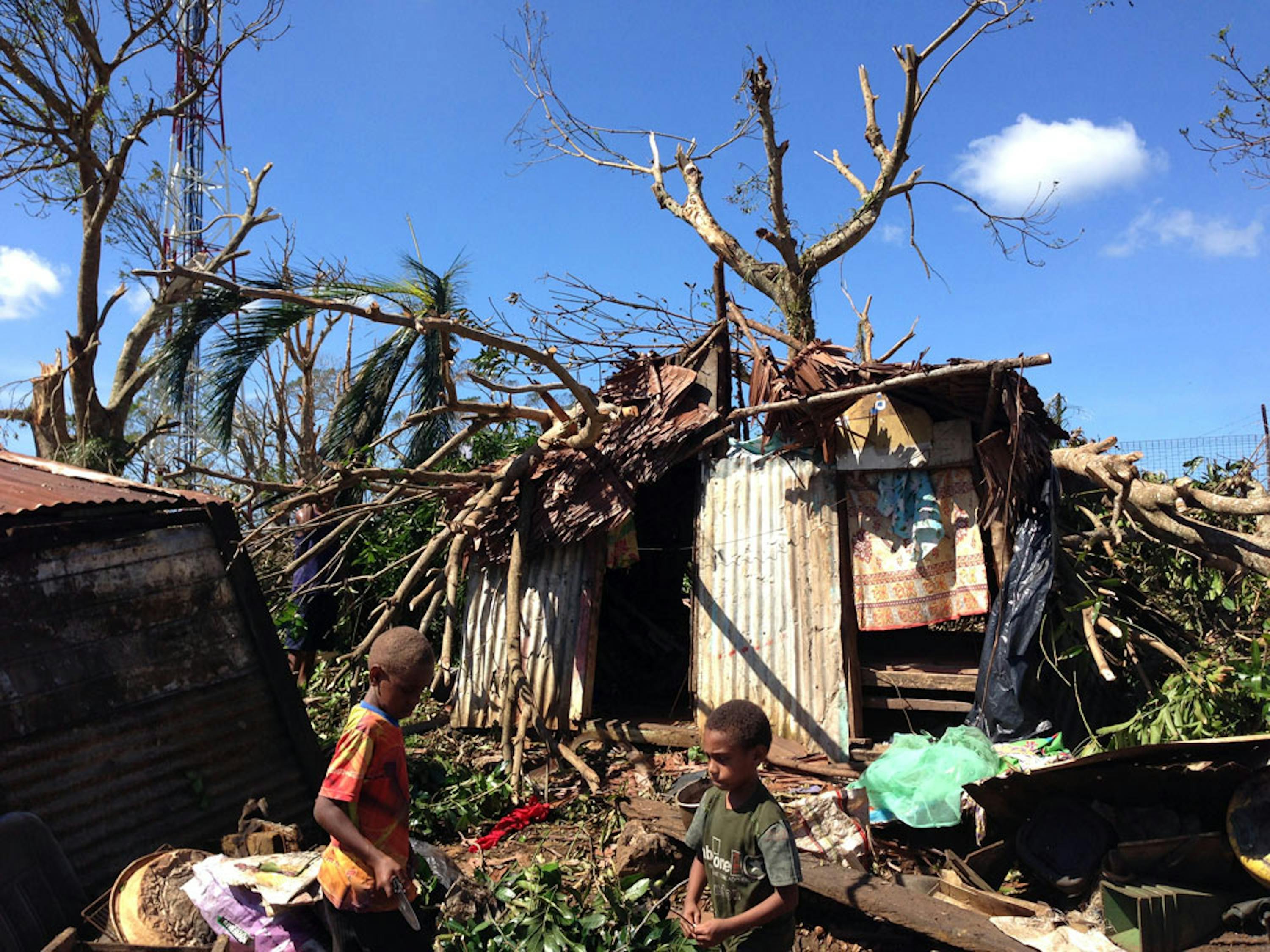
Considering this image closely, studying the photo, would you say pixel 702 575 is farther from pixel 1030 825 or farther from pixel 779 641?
pixel 1030 825

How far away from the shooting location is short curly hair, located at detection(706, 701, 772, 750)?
2.87 m

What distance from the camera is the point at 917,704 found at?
6.34 metres

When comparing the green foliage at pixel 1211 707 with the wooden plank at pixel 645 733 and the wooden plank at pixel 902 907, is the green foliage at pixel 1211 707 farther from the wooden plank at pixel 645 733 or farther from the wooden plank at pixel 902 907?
the wooden plank at pixel 645 733

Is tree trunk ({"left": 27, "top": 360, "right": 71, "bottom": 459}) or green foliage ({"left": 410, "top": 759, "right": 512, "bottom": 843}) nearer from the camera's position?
green foliage ({"left": 410, "top": 759, "right": 512, "bottom": 843})

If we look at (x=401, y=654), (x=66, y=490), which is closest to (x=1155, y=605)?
(x=401, y=654)

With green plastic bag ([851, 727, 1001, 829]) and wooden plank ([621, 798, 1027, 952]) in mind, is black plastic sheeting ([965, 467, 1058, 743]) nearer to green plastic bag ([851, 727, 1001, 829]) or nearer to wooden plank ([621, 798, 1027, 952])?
green plastic bag ([851, 727, 1001, 829])

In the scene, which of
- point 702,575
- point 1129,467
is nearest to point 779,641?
point 702,575

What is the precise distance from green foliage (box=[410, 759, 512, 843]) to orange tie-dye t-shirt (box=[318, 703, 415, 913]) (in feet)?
9.56

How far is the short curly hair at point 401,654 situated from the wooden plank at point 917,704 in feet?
14.3

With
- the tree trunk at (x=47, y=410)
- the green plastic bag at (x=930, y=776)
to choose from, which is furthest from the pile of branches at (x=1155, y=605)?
the tree trunk at (x=47, y=410)

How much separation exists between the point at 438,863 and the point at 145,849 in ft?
5.70

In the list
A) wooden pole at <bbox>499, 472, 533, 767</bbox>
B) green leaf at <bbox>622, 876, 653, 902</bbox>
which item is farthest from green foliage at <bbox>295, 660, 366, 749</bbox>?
green leaf at <bbox>622, 876, 653, 902</bbox>

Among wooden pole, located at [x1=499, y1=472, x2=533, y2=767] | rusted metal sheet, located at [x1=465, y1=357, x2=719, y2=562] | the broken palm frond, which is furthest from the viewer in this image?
rusted metal sheet, located at [x1=465, y1=357, x2=719, y2=562]

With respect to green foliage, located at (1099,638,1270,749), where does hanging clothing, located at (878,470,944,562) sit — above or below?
above
